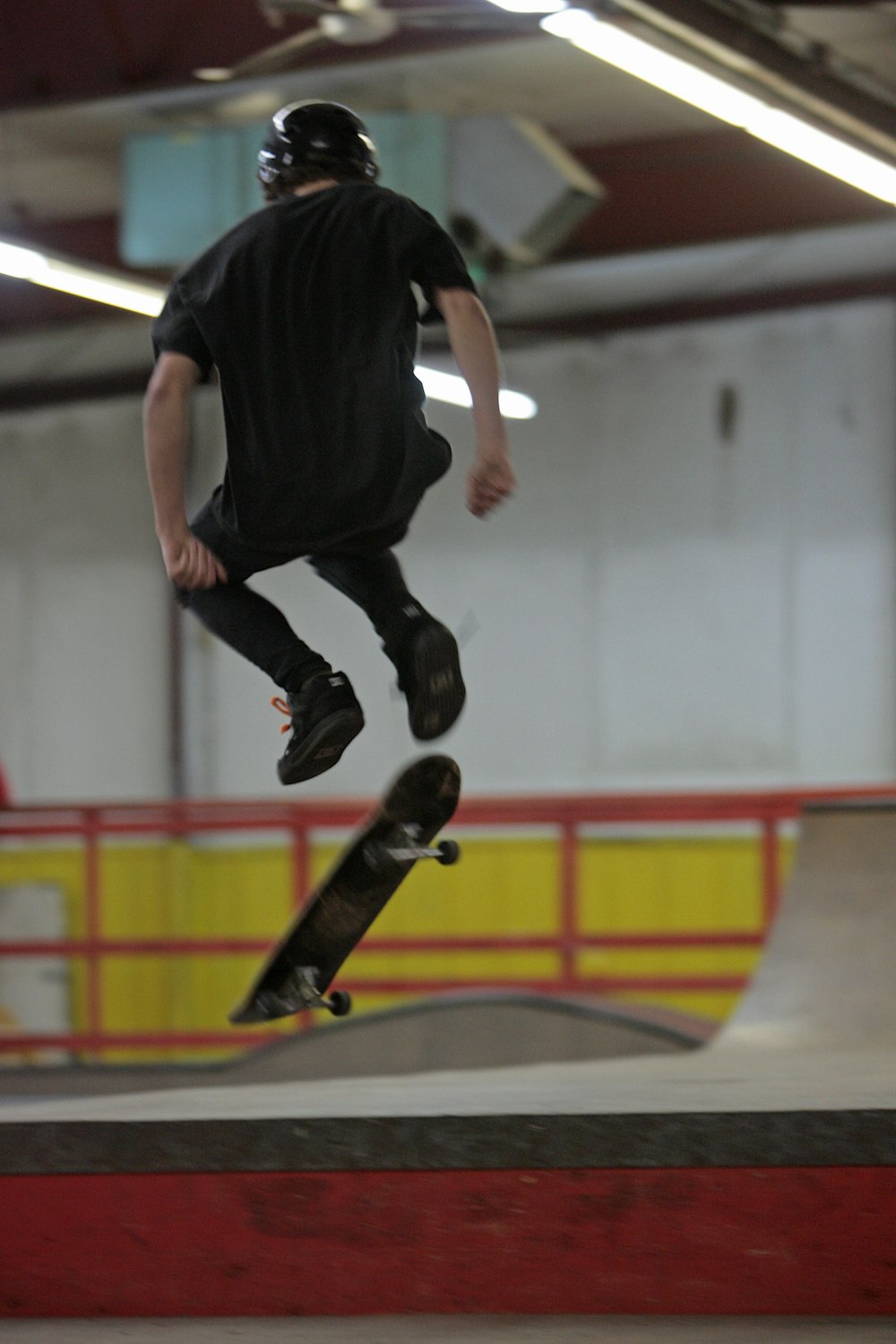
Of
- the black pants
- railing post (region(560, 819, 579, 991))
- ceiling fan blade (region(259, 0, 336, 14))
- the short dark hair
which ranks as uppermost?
ceiling fan blade (region(259, 0, 336, 14))

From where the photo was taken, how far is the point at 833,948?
19.4 ft

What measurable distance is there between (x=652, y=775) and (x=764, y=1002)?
782cm

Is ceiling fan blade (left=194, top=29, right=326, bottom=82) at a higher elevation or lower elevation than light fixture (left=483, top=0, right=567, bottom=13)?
higher

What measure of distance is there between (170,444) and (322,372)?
0.30m

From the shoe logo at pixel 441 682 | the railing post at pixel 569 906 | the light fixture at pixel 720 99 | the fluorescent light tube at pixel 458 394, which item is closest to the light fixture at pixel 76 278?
the fluorescent light tube at pixel 458 394

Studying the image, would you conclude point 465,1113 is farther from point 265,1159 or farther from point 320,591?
point 320,591

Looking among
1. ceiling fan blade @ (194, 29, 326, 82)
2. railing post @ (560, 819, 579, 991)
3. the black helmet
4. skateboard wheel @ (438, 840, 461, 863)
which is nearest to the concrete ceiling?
ceiling fan blade @ (194, 29, 326, 82)

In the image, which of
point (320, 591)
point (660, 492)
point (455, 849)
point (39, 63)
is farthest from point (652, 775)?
point (455, 849)

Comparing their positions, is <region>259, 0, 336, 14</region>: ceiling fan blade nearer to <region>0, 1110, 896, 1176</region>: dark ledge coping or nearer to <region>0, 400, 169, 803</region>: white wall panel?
<region>0, 1110, 896, 1176</region>: dark ledge coping

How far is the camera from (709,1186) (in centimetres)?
282

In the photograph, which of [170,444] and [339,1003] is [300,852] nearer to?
[339,1003]

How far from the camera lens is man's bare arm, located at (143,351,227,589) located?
116 inches

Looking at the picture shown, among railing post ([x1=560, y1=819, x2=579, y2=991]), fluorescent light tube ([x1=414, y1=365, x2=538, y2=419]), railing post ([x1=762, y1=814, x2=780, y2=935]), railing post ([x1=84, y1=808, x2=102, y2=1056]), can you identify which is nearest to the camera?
railing post ([x1=560, y1=819, x2=579, y2=991])

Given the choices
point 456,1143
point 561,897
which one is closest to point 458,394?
point 561,897
